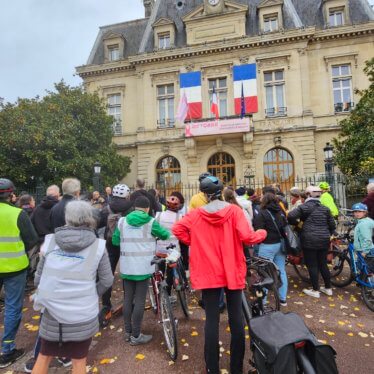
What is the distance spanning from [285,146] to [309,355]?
57.0 ft

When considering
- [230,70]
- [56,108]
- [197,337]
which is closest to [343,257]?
[197,337]

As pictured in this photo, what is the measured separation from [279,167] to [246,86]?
5655mm

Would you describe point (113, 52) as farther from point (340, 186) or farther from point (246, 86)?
point (340, 186)

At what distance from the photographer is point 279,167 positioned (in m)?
18.4

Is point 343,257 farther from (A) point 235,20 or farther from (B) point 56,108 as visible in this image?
(A) point 235,20

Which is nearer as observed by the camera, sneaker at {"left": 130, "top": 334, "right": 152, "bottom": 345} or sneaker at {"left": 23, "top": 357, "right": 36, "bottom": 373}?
sneaker at {"left": 23, "top": 357, "right": 36, "bottom": 373}

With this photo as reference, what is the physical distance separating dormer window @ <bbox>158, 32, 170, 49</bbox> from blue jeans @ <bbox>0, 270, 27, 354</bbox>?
20.5 m

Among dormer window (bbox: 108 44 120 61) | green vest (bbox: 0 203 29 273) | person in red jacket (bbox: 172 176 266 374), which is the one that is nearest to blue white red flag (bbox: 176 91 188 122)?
dormer window (bbox: 108 44 120 61)

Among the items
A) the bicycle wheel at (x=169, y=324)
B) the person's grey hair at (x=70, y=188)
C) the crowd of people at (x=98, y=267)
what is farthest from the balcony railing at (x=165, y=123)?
the bicycle wheel at (x=169, y=324)

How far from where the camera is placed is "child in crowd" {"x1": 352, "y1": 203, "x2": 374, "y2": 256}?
15.2 ft

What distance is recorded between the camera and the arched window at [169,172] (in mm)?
19922

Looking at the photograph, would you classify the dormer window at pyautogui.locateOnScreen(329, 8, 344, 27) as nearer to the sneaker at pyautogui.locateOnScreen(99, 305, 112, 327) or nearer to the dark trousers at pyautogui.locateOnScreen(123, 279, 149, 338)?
the dark trousers at pyautogui.locateOnScreen(123, 279, 149, 338)

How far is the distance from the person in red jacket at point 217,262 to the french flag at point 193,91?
16901mm

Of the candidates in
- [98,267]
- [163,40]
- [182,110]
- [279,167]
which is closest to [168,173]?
[182,110]
